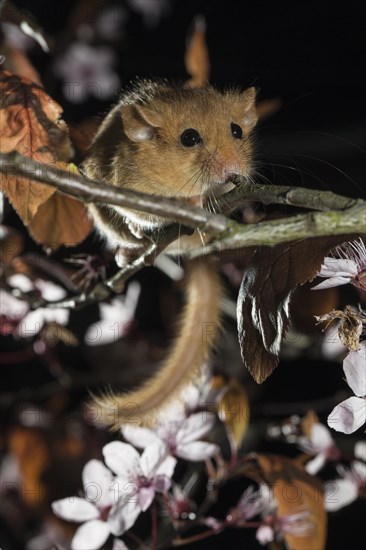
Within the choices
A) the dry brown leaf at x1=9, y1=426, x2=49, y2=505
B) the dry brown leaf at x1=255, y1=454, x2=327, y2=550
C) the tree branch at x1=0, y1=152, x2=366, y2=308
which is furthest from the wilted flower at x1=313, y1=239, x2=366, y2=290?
the dry brown leaf at x1=9, y1=426, x2=49, y2=505

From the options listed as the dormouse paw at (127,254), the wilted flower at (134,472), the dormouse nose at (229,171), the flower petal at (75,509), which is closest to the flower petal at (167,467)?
the wilted flower at (134,472)

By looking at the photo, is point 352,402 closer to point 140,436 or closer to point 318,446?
point 140,436

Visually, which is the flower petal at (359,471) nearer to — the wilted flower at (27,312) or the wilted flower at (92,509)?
the wilted flower at (92,509)

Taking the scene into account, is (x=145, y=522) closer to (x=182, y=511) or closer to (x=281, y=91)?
(x=182, y=511)

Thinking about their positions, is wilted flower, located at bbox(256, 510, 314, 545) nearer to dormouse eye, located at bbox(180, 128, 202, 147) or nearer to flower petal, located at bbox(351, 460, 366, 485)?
flower petal, located at bbox(351, 460, 366, 485)

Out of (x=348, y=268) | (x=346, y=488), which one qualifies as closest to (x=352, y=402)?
(x=348, y=268)

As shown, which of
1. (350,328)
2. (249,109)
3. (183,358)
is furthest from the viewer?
(183,358)
